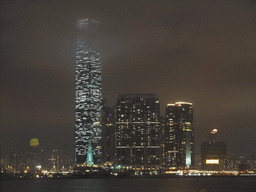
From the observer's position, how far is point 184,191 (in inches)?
4685

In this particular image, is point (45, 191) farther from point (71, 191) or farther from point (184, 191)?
point (184, 191)

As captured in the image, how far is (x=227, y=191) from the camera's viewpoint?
4845 inches

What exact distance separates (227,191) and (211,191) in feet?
18.8

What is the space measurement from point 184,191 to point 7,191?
1650 inches

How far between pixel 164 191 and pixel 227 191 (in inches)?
618

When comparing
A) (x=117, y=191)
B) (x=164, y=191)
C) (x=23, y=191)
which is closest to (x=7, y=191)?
(x=23, y=191)

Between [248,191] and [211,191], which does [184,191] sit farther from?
[248,191]

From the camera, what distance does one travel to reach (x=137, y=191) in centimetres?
11850

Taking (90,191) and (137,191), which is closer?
(137,191)

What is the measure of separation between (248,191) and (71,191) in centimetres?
4228

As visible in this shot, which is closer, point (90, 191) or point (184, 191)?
point (184, 191)

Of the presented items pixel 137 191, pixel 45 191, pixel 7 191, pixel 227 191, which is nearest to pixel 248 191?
pixel 227 191

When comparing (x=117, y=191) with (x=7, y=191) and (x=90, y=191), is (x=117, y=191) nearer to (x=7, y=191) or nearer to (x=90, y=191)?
(x=90, y=191)

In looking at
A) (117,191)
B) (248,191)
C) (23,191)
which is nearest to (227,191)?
(248,191)
